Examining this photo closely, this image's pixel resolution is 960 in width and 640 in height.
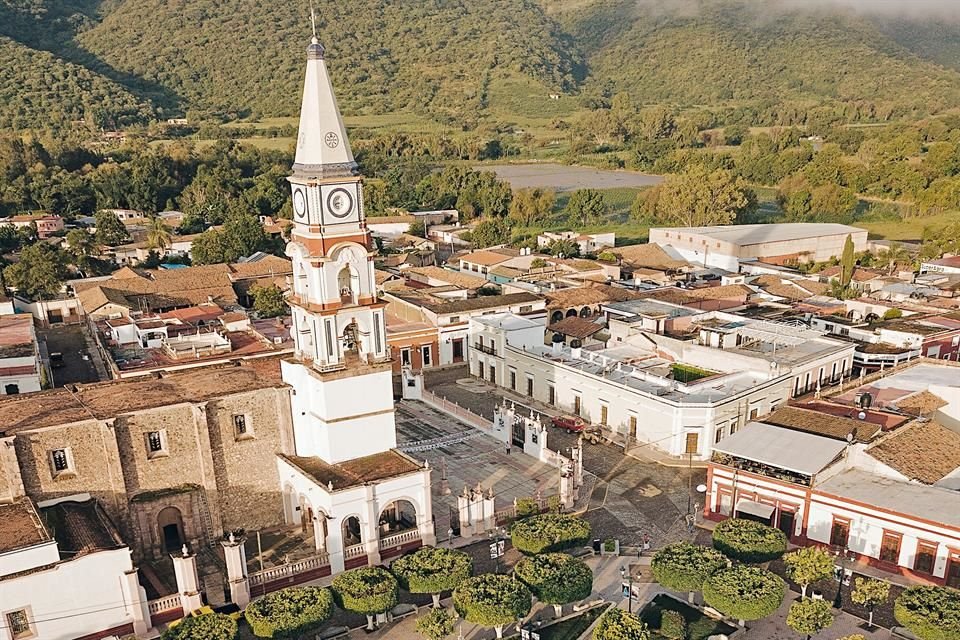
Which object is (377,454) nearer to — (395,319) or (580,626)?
(580,626)

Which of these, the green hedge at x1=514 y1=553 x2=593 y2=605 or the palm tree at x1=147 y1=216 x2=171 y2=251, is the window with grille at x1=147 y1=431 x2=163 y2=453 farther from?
the palm tree at x1=147 y1=216 x2=171 y2=251

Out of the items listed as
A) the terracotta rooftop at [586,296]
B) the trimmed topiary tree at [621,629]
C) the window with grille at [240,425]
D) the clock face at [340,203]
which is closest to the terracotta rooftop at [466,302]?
the terracotta rooftop at [586,296]

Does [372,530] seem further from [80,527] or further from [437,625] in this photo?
[80,527]

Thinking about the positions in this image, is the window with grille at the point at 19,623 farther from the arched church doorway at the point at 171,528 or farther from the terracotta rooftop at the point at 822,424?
the terracotta rooftop at the point at 822,424

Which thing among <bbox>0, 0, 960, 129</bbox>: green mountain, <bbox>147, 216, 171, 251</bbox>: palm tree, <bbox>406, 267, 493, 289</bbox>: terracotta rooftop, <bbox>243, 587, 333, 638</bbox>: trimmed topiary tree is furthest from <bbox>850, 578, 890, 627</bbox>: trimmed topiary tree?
<bbox>0, 0, 960, 129</bbox>: green mountain

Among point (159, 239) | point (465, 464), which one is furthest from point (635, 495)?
point (159, 239)

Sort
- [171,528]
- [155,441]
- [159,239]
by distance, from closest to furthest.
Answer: [155,441], [171,528], [159,239]
